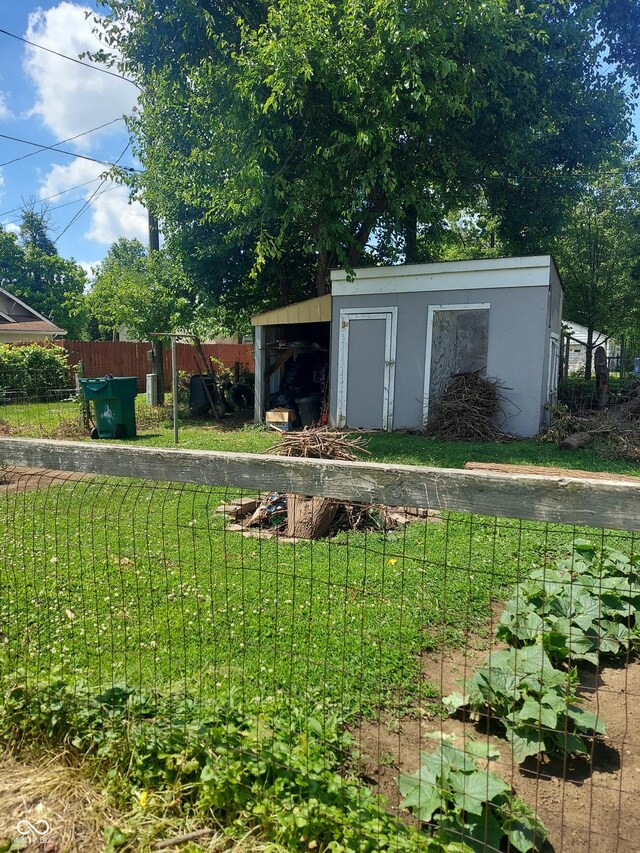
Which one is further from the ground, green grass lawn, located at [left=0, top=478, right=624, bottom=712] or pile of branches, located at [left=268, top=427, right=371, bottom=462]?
pile of branches, located at [left=268, top=427, right=371, bottom=462]

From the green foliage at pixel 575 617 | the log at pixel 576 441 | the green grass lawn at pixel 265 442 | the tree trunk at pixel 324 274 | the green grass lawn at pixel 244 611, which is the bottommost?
the green grass lawn at pixel 244 611

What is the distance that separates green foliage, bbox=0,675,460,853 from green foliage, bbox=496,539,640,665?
40.4 inches

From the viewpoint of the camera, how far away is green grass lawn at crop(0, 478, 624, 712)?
106 inches

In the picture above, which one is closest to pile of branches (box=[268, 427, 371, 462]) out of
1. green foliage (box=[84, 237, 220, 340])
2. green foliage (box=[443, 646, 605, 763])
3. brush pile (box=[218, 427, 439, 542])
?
brush pile (box=[218, 427, 439, 542])

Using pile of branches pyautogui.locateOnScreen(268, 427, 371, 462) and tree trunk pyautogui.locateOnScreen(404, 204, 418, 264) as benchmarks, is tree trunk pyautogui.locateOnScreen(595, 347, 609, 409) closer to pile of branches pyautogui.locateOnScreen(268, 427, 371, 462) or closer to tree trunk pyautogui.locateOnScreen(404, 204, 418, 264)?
tree trunk pyautogui.locateOnScreen(404, 204, 418, 264)

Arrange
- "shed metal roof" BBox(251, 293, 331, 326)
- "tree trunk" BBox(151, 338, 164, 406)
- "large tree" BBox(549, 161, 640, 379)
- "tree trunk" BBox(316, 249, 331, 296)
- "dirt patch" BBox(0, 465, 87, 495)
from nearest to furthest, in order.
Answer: "dirt patch" BBox(0, 465, 87, 495)
"shed metal roof" BBox(251, 293, 331, 326)
"tree trunk" BBox(316, 249, 331, 296)
"tree trunk" BBox(151, 338, 164, 406)
"large tree" BBox(549, 161, 640, 379)

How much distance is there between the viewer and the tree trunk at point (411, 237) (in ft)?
49.9

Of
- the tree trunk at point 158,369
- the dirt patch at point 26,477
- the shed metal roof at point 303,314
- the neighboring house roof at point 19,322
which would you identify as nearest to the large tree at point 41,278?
the neighboring house roof at point 19,322

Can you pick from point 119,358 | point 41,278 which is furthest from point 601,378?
point 41,278

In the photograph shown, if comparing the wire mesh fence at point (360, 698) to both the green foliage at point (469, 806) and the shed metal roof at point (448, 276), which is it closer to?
the green foliage at point (469, 806)

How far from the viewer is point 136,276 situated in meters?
15.6

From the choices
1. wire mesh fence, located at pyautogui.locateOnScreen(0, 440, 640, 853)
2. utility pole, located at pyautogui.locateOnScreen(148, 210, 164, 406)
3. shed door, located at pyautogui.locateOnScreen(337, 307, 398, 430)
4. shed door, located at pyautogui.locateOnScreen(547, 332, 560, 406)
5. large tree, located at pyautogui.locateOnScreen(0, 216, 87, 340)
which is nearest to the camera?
wire mesh fence, located at pyautogui.locateOnScreen(0, 440, 640, 853)

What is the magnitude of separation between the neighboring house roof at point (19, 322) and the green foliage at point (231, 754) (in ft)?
78.8

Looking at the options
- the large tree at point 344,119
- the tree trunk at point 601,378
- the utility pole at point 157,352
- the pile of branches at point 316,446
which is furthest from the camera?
the utility pole at point 157,352
